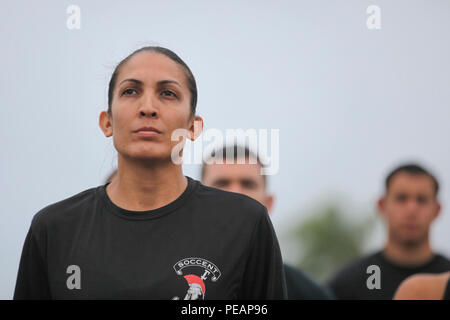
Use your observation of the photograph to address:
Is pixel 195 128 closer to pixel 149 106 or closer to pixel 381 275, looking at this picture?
pixel 149 106

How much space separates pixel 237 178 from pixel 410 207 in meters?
1.72

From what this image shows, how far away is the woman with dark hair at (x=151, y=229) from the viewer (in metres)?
2.45

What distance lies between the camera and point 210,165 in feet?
14.5

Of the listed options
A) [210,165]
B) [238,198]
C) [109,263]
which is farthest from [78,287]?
[210,165]

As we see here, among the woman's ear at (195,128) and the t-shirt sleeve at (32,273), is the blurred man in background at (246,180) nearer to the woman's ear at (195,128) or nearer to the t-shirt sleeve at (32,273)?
the woman's ear at (195,128)

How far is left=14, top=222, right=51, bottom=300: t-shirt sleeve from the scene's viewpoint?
2627 mm

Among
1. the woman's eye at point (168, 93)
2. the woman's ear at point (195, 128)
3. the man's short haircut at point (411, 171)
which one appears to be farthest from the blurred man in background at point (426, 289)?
the woman's eye at point (168, 93)

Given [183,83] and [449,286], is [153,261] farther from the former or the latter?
[449,286]

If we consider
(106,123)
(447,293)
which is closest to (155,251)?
(106,123)

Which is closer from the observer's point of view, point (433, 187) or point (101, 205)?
point (101, 205)

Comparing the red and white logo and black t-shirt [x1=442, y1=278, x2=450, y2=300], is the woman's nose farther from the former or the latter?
black t-shirt [x1=442, y1=278, x2=450, y2=300]

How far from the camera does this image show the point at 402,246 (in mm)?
5055
